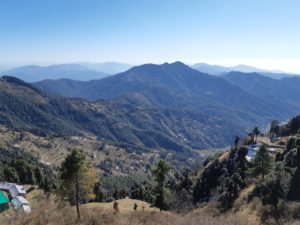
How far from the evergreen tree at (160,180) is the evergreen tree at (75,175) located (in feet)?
38.9

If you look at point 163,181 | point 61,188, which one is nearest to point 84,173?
point 61,188

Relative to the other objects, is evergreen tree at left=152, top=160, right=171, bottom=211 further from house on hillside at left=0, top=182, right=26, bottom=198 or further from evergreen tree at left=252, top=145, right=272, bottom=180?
house on hillside at left=0, top=182, right=26, bottom=198

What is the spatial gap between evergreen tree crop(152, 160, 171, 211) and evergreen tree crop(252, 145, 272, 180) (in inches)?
682

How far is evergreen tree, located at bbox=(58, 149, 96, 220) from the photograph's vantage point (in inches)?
1778

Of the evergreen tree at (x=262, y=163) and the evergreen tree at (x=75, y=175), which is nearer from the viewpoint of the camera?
the evergreen tree at (x=75, y=175)

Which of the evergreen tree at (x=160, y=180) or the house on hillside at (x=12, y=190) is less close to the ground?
the evergreen tree at (x=160, y=180)

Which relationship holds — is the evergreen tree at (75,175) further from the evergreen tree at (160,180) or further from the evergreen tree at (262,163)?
the evergreen tree at (262,163)

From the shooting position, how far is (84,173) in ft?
151

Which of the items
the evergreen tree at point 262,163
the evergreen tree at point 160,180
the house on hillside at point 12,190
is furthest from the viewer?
the house on hillside at point 12,190

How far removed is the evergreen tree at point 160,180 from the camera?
5666 cm

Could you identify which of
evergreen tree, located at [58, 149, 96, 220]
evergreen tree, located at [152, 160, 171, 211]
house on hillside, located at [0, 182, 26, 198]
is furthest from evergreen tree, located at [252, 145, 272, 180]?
house on hillside, located at [0, 182, 26, 198]

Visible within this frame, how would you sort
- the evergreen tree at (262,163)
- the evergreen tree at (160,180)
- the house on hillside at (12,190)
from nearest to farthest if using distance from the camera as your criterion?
the evergreen tree at (160,180) → the evergreen tree at (262,163) → the house on hillside at (12,190)

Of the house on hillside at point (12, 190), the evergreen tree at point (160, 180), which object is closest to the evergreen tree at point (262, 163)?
the evergreen tree at point (160, 180)

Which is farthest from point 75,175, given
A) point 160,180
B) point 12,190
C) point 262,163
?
point 12,190
